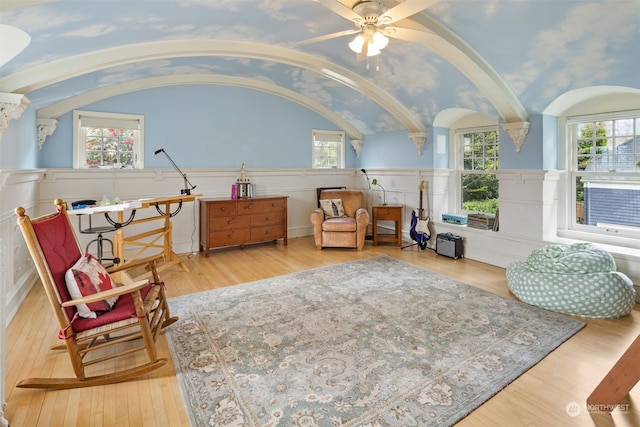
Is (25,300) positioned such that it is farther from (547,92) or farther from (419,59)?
(547,92)

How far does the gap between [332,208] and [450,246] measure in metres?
1.97

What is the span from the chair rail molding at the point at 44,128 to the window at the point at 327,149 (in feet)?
12.8

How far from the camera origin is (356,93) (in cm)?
534

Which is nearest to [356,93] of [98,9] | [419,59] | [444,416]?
[419,59]

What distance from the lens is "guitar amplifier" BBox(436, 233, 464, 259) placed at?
4.81 metres

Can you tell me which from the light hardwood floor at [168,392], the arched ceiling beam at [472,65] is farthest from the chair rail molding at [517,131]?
the light hardwood floor at [168,392]

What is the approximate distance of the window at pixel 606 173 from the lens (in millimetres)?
3654

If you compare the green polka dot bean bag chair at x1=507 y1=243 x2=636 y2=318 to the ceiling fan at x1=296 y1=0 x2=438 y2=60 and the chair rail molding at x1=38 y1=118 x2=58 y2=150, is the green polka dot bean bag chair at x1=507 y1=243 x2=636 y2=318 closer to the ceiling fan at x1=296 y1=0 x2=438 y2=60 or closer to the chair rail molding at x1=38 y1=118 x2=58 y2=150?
the ceiling fan at x1=296 y1=0 x2=438 y2=60

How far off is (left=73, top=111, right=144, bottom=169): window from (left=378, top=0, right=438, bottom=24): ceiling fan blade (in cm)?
380

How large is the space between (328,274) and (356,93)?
115 inches

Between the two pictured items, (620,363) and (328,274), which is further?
(328,274)

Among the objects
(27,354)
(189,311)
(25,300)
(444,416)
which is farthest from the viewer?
(25,300)

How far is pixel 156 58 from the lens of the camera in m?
3.56

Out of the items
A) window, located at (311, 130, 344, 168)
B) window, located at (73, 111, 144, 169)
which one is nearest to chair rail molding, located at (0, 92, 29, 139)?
window, located at (73, 111, 144, 169)
